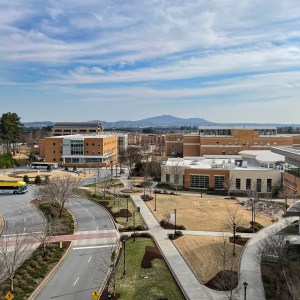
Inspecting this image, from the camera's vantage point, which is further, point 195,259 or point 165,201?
point 165,201

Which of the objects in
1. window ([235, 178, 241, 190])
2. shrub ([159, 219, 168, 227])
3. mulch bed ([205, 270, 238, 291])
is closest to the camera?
mulch bed ([205, 270, 238, 291])

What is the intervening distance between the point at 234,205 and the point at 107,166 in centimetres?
5835

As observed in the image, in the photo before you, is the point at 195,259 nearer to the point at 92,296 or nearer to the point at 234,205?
the point at 92,296

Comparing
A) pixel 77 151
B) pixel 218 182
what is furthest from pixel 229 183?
pixel 77 151

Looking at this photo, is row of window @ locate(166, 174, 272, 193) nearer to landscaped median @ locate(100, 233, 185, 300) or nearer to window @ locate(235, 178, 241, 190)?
window @ locate(235, 178, 241, 190)

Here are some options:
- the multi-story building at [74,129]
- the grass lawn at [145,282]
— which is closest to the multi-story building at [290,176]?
the grass lawn at [145,282]

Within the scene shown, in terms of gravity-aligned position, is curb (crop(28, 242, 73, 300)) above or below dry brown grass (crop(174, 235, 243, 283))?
below

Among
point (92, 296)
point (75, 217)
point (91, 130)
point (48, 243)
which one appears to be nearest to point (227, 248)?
point (92, 296)

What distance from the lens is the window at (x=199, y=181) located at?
71.9 m

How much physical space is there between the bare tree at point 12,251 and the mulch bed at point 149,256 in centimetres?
1072

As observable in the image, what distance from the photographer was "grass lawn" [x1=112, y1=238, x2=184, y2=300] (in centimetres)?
2611

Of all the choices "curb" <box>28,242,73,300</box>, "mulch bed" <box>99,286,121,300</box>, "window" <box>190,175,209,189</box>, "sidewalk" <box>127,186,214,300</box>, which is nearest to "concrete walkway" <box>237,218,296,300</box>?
"sidewalk" <box>127,186,214,300</box>

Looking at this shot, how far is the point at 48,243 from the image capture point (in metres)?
37.0

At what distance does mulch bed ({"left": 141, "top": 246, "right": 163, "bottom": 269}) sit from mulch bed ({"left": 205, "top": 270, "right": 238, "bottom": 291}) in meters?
5.79
